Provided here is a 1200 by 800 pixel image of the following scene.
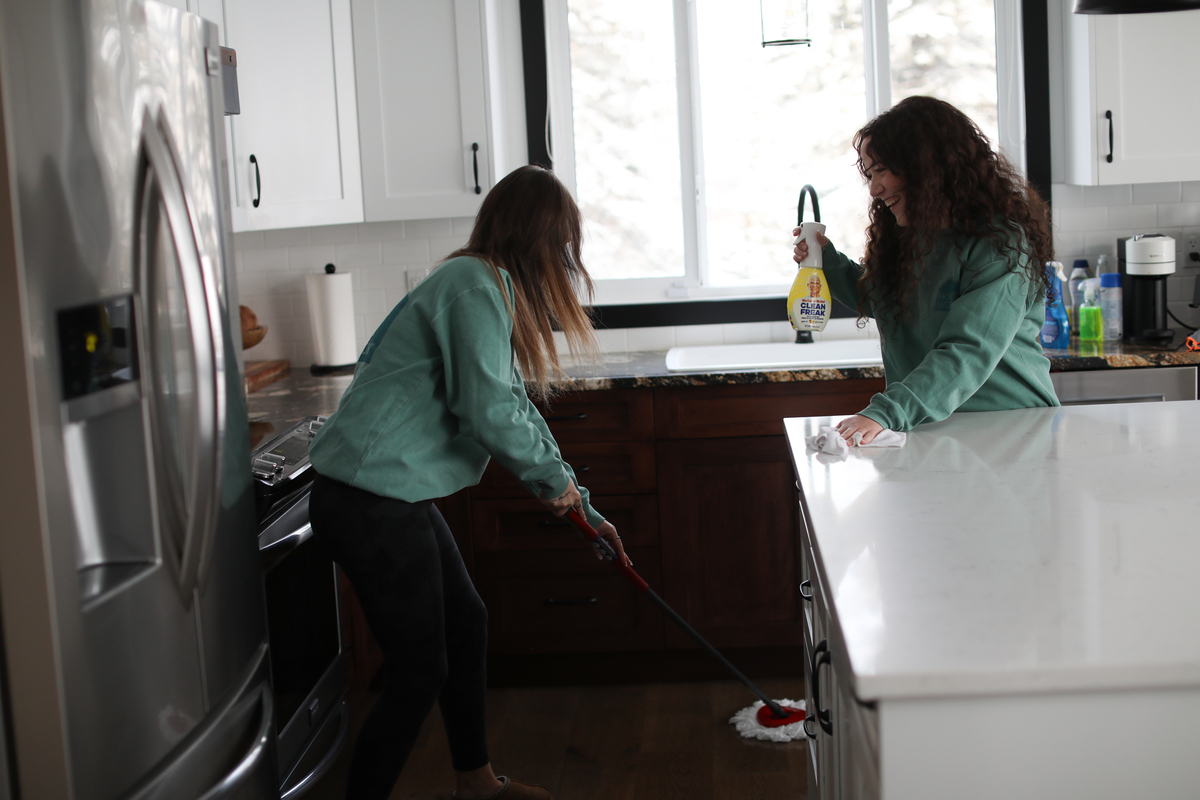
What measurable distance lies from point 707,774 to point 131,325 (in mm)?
1679

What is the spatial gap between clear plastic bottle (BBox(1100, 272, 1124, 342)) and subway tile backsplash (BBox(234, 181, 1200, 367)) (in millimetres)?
280

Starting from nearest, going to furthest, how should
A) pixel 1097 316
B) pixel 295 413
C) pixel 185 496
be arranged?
pixel 185 496, pixel 295 413, pixel 1097 316

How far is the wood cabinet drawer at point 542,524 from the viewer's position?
276 centimetres

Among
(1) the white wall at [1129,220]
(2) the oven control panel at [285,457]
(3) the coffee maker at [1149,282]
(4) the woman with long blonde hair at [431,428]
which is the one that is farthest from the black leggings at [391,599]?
(1) the white wall at [1129,220]

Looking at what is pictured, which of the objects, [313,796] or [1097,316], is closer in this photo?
[313,796]

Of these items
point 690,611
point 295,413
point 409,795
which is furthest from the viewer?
point 690,611

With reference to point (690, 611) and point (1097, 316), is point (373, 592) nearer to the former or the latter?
point (690, 611)

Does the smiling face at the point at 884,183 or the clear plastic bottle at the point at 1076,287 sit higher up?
the smiling face at the point at 884,183

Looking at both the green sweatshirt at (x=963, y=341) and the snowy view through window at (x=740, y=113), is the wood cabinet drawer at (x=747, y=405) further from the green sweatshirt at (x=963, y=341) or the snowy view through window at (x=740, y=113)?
the snowy view through window at (x=740, y=113)

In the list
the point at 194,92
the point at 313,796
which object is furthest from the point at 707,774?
the point at 194,92

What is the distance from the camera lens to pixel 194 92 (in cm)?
131

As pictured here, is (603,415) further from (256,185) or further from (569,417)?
(256,185)

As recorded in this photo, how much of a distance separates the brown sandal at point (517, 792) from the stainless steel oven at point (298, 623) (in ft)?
1.16

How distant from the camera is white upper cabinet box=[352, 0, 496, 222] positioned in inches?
117
